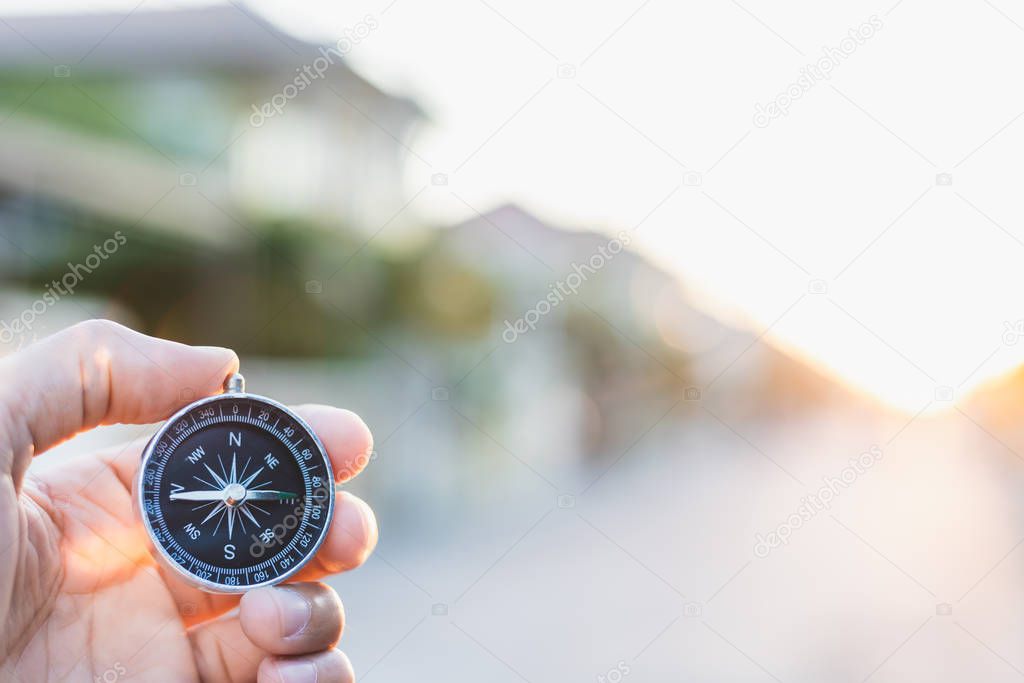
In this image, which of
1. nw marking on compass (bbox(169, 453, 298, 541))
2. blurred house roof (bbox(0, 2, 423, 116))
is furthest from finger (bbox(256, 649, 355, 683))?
blurred house roof (bbox(0, 2, 423, 116))

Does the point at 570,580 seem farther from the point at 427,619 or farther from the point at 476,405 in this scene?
the point at 476,405

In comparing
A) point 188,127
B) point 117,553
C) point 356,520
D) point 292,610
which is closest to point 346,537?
point 356,520

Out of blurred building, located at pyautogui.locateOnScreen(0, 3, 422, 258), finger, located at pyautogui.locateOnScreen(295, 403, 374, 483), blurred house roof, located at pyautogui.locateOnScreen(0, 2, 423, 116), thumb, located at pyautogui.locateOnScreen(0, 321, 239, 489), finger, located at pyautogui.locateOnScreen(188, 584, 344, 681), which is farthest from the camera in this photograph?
blurred house roof, located at pyautogui.locateOnScreen(0, 2, 423, 116)

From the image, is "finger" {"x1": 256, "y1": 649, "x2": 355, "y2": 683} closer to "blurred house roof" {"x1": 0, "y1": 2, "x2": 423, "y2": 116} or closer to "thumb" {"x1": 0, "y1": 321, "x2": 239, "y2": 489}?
"thumb" {"x1": 0, "y1": 321, "x2": 239, "y2": 489}

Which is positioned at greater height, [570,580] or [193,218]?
[570,580]

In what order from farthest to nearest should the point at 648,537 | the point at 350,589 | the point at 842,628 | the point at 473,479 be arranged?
the point at 473,479 → the point at 648,537 → the point at 350,589 → the point at 842,628

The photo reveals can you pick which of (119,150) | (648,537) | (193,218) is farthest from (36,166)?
(648,537)
